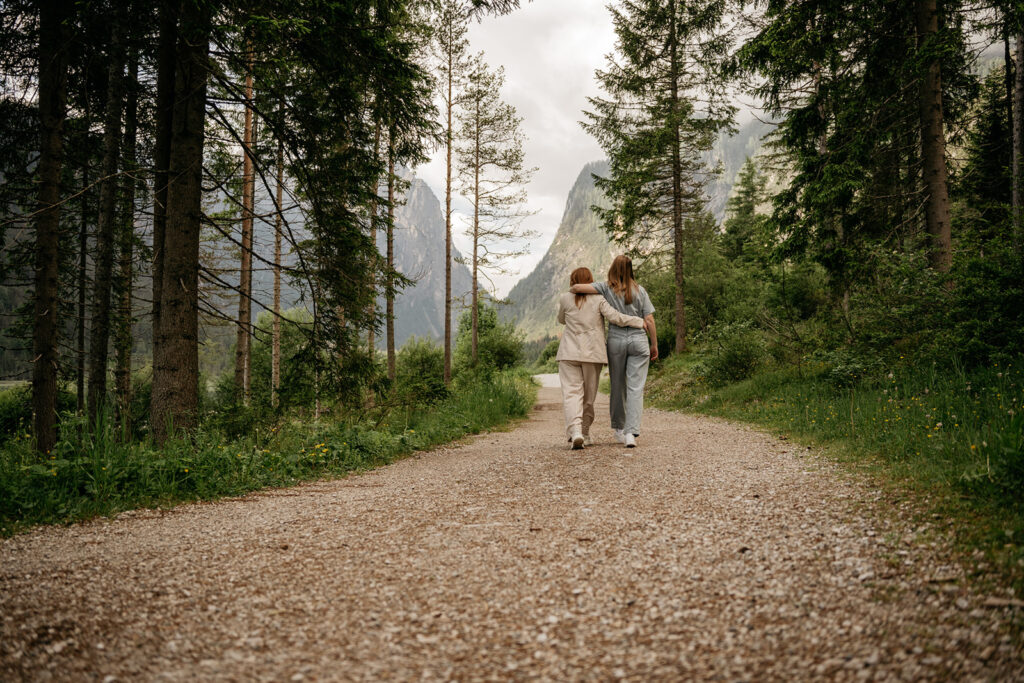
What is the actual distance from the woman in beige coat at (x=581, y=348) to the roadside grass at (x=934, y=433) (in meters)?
2.64

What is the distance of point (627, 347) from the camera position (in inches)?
241

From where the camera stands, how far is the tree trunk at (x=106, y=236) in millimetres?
8641

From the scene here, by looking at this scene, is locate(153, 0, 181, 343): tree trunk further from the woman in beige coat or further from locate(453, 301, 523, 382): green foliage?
locate(453, 301, 523, 382): green foliage

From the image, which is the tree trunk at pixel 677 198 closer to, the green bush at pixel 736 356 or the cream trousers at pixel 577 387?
the green bush at pixel 736 356

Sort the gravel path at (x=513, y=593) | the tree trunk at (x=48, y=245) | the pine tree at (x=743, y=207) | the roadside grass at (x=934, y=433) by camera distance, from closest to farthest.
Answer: the gravel path at (x=513, y=593) → the roadside grass at (x=934, y=433) → the tree trunk at (x=48, y=245) → the pine tree at (x=743, y=207)

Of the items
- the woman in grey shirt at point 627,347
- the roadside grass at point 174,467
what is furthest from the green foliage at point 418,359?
the woman in grey shirt at point 627,347

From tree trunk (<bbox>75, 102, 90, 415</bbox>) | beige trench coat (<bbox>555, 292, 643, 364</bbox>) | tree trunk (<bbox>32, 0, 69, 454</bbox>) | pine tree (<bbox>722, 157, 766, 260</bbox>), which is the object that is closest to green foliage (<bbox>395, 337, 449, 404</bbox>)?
tree trunk (<bbox>75, 102, 90, 415</bbox>)

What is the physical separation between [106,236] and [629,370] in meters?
9.88

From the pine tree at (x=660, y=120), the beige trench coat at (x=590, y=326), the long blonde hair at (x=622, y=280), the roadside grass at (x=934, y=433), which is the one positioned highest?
the pine tree at (x=660, y=120)

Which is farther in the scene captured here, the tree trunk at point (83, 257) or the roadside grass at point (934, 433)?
the tree trunk at point (83, 257)

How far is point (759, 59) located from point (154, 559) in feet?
39.2

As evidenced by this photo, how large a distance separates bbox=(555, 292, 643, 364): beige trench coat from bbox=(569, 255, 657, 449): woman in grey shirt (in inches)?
4.3

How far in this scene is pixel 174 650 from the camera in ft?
6.04

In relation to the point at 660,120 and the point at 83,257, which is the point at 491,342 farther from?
the point at 83,257
